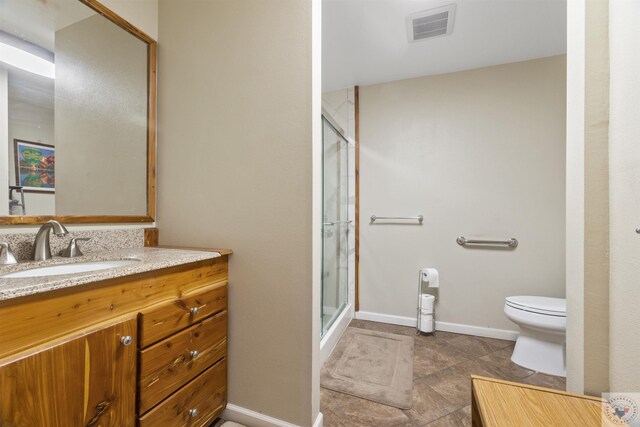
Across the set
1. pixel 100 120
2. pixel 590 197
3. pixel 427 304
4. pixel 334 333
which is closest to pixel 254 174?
pixel 100 120

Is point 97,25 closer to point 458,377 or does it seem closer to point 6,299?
point 6,299

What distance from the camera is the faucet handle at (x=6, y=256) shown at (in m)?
0.96

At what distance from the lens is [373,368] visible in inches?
71.6

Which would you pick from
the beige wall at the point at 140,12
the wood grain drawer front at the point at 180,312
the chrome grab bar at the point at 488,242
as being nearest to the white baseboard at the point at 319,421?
the wood grain drawer front at the point at 180,312

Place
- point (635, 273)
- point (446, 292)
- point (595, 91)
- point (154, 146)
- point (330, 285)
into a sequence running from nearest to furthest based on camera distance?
point (635, 273)
point (595, 91)
point (154, 146)
point (330, 285)
point (446, 292)

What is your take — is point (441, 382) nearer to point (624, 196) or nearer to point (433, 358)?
point (433, 358)

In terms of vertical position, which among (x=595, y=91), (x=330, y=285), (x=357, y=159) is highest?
(x=357, y=159)

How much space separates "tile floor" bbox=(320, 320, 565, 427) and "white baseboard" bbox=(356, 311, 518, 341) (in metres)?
0.05

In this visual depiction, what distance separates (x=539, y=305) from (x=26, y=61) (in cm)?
300

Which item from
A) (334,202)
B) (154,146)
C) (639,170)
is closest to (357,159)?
(334,202)

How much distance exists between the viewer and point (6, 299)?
624 mm

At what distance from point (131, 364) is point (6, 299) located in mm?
418

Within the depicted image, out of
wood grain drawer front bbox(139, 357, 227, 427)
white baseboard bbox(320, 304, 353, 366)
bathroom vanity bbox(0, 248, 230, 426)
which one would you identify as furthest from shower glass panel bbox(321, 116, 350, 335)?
bathroom vanity bbox(0, 248, 230, 426)

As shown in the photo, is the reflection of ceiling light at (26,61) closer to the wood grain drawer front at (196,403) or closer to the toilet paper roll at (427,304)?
the wood grain drawer front at (196,403)
